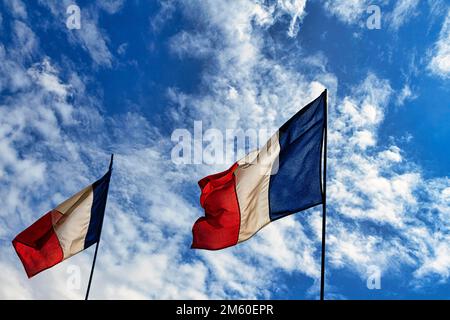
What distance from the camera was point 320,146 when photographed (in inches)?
452

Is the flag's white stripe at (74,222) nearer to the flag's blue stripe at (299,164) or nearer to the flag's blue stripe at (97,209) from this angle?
the flag's blue stripe at (97,209)

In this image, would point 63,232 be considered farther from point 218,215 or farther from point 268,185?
point 268,185

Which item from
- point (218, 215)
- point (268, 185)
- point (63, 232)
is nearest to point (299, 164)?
point (268, 185)

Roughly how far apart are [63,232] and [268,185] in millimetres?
7898

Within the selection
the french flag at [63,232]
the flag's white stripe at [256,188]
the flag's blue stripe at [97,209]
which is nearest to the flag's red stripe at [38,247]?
the french flag at [63,232]

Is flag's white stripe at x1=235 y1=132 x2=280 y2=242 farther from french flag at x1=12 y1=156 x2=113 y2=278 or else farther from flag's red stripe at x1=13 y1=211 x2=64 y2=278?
flag's red stripe at x1=13 y1=211 x2=64 y2=278

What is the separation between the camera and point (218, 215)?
1236 centimetres

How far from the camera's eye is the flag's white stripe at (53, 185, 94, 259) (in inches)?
562

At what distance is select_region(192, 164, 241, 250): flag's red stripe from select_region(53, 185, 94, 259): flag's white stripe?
4.81 m

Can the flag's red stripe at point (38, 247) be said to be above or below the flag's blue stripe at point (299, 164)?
below

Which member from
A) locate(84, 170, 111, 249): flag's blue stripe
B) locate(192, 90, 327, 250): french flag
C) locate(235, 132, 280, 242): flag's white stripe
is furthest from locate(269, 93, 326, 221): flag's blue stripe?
locate(84, 170, 111, 249): flag's blue stripe

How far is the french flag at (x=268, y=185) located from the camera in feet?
37.0
